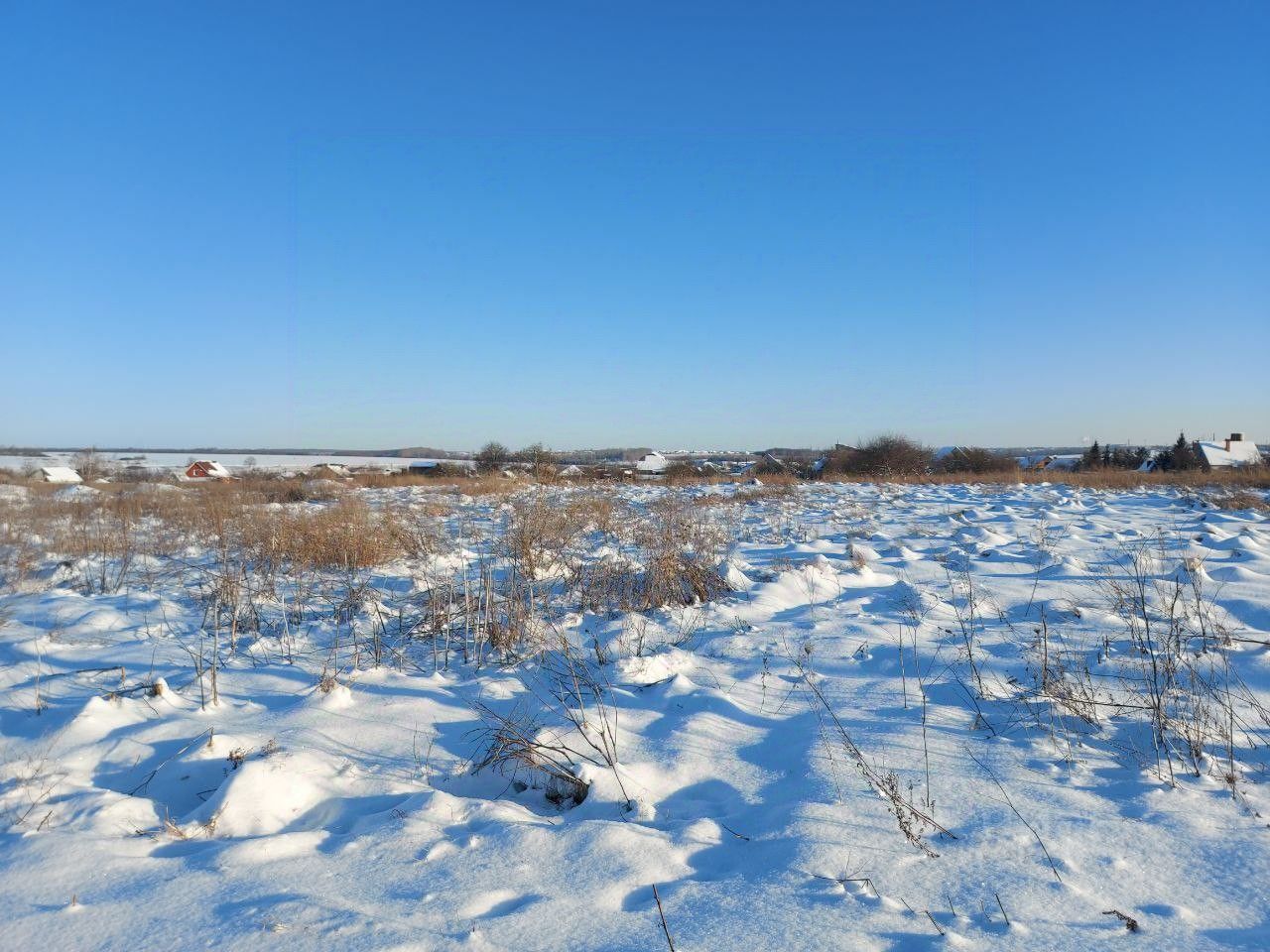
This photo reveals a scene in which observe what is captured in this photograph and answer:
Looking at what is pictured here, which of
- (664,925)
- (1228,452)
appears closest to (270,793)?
(664,925)

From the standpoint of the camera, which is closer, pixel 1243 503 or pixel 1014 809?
pixel 1014 809

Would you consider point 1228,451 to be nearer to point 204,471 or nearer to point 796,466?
point 796,466

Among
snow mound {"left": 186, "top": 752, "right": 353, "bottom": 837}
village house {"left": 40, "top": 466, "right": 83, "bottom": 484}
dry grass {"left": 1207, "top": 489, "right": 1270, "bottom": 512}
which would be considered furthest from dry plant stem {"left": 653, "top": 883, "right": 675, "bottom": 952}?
village house {"left": 40, "top": 466, "right": 83, "bottom": 484}

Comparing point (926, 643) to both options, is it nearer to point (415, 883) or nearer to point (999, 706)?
point (999, 706)

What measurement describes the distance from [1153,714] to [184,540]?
898cm

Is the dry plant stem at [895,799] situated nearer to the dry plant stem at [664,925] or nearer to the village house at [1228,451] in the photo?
the dry plant stem at [664,925]

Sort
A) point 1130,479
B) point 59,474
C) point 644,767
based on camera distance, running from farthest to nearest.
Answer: point 59,474, point 1130,479, point 644,767

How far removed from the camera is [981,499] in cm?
1236

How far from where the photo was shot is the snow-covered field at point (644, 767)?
1649mm

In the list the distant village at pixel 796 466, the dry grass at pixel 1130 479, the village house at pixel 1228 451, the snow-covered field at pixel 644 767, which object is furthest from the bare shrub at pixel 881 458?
the snow-covered field at pixel 644 767

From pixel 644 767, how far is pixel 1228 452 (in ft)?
154

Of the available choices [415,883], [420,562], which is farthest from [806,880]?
[420,562]

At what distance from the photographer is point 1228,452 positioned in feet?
119

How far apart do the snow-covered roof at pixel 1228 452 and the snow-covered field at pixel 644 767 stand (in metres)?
34.2
